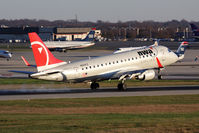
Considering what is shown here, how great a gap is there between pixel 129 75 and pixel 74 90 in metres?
6.19

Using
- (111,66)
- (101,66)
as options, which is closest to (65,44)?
(111,66)

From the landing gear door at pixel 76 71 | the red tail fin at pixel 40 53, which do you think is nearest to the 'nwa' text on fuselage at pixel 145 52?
the landing gear door at pixel 76 71

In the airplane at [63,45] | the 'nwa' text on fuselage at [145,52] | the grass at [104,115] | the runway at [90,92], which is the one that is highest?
the 'nwa' text on fuselage at [145,52]

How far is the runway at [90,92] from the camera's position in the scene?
4772 cm

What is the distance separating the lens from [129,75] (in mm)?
51625

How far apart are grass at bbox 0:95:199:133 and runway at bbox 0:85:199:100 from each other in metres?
2.57

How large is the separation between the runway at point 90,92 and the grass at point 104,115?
2.57m

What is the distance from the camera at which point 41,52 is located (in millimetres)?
47562

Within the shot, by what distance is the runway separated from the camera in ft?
157

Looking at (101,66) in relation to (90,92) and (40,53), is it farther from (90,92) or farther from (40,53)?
(40,53)

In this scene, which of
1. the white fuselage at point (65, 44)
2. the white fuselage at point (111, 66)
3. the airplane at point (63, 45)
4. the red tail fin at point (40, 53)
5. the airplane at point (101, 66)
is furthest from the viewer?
the airplane at point (63, 45)

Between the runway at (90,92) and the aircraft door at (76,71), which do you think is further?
the aircraft door at (76,71)

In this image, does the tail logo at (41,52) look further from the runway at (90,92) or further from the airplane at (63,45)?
the airplane at (63,45)

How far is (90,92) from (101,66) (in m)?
2.94
